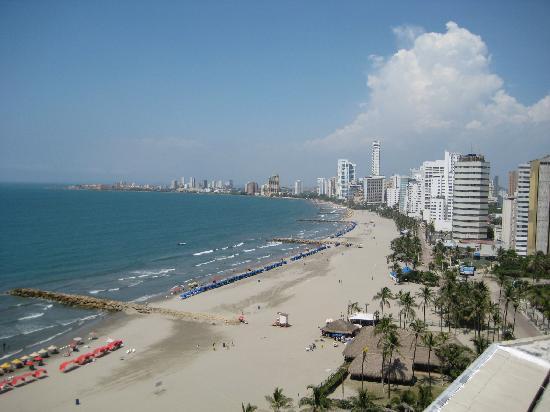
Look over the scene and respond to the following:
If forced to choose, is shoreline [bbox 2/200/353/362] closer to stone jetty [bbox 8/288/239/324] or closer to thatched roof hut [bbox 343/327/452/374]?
stone jetty [bbox 8/288/239/324]

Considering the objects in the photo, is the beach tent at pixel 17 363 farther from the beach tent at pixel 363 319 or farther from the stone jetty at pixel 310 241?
the stone jetty at pixel 310 241

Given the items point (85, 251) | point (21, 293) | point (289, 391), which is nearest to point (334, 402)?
point (289, 391)

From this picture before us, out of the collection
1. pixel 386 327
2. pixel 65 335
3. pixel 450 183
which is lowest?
pixel 65 335

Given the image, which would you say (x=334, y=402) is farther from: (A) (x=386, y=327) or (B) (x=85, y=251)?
(B) (x=85, y=251)

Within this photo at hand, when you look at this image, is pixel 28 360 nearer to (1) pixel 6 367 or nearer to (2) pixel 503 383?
(1) pixel 6 367

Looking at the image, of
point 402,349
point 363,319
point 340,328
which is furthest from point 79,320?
point 402,349
